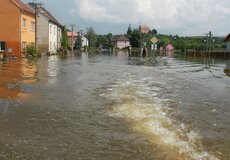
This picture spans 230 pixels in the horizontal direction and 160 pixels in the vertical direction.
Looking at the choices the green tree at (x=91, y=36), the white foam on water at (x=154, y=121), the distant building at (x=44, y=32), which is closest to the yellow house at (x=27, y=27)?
the distant building at (x=44, y=32)

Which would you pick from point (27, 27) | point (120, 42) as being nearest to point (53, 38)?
point (27, 27)

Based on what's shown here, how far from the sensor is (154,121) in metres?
10.4

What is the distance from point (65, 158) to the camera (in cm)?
719

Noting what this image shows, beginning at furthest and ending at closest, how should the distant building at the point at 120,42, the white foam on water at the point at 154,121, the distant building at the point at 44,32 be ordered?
the distant building at the point at 120,42
the distant building at the point at 44,32
the white foam on water at the point at 154,121

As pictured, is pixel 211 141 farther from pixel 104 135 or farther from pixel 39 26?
pixel 39 26

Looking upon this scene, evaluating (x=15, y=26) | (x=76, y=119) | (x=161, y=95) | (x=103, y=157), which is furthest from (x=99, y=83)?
(x=15, y=26)

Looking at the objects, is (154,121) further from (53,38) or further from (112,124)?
(53,38)

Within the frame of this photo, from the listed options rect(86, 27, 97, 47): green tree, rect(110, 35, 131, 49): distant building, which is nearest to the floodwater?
rect(86, 27, 97, 47): green tree

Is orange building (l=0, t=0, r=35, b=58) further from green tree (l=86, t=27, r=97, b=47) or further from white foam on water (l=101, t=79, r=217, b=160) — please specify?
green tree (l=86, t=27, r=97, b=47)

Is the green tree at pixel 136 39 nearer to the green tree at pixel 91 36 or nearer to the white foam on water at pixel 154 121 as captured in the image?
the green tree at pixel 91 36

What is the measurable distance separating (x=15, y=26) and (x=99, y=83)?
29.9m

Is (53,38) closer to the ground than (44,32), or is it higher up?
closer to the ground

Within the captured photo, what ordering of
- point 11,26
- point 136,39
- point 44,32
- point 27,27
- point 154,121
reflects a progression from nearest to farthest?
point 154,121, point 11,26, point 27,27, point 44,32, point 136,39

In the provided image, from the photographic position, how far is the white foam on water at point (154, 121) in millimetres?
8039
